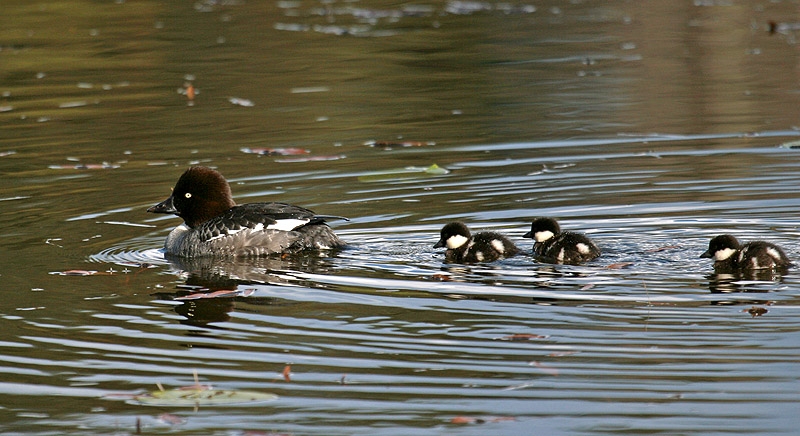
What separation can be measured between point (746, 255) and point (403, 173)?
4491mm

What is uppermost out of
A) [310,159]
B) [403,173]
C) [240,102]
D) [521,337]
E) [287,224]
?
[240,102]

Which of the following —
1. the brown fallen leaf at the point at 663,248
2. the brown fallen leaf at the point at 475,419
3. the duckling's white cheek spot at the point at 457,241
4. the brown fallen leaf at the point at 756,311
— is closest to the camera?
the brown fallen leaf at the point at 475,419

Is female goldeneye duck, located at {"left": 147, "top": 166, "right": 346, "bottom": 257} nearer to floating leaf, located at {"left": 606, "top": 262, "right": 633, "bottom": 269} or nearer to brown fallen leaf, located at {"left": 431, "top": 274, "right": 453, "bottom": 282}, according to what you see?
brown fallen leaf, located at {"left": 431, "top": 274, "right": 453, "bottom": 282}

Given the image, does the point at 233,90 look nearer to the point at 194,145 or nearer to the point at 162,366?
the point at 194,145

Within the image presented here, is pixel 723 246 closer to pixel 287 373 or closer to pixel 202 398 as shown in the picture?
pixel 287 373

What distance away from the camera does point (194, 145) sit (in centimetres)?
1408

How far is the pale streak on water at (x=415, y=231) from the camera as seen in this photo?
599 cm

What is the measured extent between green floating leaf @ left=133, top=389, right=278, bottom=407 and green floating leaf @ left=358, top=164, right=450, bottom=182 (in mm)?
5906

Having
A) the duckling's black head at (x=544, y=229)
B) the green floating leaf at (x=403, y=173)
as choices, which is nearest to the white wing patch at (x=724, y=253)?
the duckling's black head at (x=544, y=229)

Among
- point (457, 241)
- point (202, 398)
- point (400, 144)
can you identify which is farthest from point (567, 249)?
point (400, 144)

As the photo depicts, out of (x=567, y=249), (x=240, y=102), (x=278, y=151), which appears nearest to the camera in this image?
(x=567, y=249)

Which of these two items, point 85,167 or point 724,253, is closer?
point 724,253

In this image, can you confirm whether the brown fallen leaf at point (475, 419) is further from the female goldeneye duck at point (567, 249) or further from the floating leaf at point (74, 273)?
the floating leaf at point (74, 273)

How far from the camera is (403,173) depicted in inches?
473
